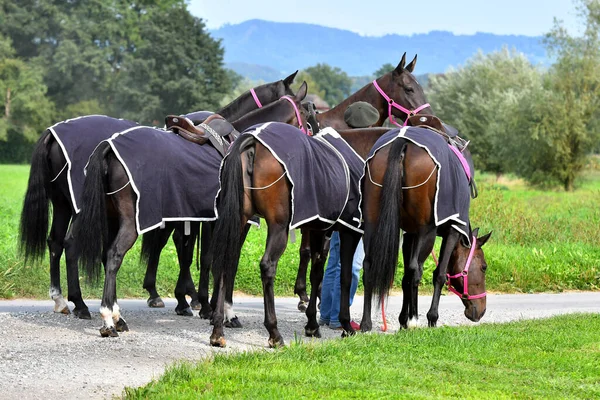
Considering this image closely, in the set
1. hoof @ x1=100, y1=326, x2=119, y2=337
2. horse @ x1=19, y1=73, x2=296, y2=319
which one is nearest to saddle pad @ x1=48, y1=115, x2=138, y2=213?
horse @ x1=19, y1=73, x2=296, y2=319

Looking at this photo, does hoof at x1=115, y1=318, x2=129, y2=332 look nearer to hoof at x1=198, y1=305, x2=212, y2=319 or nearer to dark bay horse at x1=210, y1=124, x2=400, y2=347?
dark bay horse at x1=210, y1=124, x2=400, y2=347

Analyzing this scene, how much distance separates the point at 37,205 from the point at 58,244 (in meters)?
0.49

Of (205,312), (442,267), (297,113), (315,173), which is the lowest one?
(205,312)

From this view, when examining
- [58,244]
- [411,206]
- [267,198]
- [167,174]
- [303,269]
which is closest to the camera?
[267,198]

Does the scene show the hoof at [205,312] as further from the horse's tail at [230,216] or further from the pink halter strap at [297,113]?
the pink halter strap at [297,113]

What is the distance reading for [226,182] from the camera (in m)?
Answer: 7.68

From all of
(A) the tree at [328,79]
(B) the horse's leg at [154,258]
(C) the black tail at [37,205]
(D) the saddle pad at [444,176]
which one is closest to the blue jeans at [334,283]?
(D) the saddle pad at [444,176]

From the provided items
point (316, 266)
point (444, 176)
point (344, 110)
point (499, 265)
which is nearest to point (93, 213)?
point (316, 266)

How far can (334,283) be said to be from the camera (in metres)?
9.29

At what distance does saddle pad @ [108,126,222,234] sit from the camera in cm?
818

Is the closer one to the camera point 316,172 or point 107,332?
point 107,332

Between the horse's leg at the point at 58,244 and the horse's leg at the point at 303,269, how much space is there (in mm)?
2542

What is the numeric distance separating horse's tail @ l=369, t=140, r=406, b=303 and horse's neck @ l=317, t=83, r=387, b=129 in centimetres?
205

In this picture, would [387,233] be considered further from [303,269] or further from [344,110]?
[344,110]
